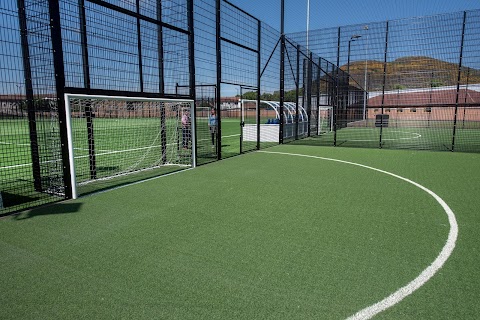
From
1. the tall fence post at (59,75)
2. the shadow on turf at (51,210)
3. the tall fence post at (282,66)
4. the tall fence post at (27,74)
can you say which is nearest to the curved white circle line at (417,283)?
the shadow on turf at (51,210)

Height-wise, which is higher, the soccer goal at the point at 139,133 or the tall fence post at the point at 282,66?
the tall fence post at the point at 282,66

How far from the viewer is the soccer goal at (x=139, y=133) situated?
6.60m

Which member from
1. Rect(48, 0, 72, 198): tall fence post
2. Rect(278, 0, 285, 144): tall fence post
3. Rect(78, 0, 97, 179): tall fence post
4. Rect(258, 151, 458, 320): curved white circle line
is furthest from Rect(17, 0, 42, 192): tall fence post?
Rect(278, 0, 285, 144): tall fence post

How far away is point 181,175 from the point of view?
23.2ft

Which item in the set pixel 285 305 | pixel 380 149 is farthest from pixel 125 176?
pixel 380 149

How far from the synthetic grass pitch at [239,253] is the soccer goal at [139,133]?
5.74 feet

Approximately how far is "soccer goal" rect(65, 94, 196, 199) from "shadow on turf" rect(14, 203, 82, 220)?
54.4 inches

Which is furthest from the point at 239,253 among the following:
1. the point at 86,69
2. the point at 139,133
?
the point at 139,133

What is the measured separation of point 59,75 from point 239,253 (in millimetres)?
3990

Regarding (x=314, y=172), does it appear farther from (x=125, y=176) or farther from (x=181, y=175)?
(x=125, y=176)

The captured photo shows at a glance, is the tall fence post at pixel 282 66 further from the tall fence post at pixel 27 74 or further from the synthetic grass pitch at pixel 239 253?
the tall fence post at pixel 27 74

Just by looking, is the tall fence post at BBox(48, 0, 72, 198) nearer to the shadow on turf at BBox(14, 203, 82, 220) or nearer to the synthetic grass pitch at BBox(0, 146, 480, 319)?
the shadow on turf at BBox(14, 203, 82, 220)

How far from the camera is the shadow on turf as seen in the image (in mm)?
4389

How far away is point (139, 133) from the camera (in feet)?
30.2
